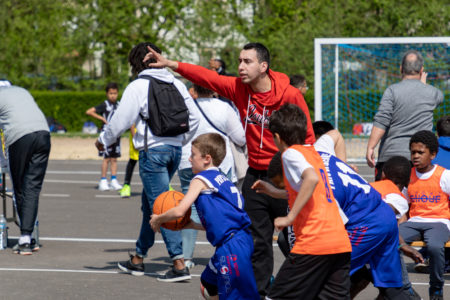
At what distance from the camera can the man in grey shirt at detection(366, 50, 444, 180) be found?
7.96 meters

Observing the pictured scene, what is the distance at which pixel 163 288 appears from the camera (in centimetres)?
727

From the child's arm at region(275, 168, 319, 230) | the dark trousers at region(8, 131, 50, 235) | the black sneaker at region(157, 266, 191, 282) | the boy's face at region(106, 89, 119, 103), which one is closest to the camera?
the child's arm at region(275, 168, 319, 230)

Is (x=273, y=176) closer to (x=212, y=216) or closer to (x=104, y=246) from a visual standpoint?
(x=212, y=216)

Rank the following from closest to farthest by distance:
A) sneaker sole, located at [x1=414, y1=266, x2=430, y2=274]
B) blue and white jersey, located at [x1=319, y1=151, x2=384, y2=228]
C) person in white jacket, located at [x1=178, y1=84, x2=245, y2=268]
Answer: blue and white jersey, located at [x1=319, y1=151, x2=384, y2=228] < person in white jacket, located at [x1=178, y1=84, x2=245, y2=268] < sneaker sole, located at [x1=414, y1=266, x2=430, y2=274]

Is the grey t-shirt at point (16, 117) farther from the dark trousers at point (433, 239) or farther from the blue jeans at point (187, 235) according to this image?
the dark trousers at point (433, 239)

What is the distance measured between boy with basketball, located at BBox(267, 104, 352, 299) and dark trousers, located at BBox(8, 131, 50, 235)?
4.59 m

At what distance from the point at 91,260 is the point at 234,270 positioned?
11.4ft

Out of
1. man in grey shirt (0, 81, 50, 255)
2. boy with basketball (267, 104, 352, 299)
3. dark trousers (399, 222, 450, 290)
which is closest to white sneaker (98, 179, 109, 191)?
man in grey shirt (0, 81, 50, 255)

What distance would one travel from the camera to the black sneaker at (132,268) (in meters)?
7.77

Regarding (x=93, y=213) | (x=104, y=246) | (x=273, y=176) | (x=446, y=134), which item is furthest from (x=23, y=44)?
(x=273, y=176)

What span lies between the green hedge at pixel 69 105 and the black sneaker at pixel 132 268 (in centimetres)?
2347

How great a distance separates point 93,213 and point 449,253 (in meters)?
5.98

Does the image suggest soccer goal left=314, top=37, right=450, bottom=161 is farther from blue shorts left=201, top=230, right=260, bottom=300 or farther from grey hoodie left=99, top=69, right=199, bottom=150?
blue shorts left=201, top=230, right=260, bottom=300

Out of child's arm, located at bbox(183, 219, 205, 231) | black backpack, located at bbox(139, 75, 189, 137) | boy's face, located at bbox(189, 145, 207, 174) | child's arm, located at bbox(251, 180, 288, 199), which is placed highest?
black backpack, located at bbox(139, 75, 189, 137)
